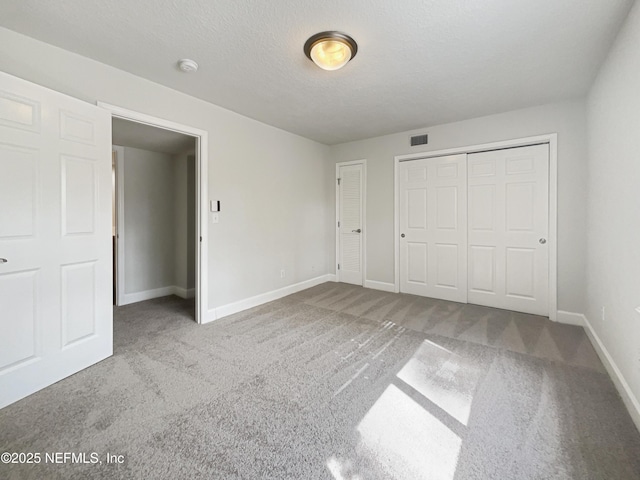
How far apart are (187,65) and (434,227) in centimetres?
362

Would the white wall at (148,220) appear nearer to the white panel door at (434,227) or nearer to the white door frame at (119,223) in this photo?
the white door frame at (119,223)

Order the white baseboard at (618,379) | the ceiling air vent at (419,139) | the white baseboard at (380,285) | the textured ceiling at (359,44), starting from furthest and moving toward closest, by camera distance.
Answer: the white baseboard at (380,285)
the ceiling air vent at (419,139)
the textured ceiling at (359,44)
the white baseboard at (618,379)

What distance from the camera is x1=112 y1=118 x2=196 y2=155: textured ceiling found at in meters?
3.17

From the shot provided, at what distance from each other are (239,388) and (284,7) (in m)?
2.56

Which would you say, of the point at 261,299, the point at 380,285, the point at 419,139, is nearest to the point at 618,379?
the point at 380,285

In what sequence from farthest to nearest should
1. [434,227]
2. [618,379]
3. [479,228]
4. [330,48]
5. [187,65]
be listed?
1. [434,227]
2. [479,228]
3. [187,65]
4. [330,48]
5. [618,379]

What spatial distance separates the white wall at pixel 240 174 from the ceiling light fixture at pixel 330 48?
1.61 meters

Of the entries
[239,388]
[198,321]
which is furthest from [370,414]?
[198,321]

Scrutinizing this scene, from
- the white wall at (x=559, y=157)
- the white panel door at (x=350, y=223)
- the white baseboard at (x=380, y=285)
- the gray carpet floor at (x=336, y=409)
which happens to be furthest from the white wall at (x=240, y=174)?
the white wall at (x=559, y=157)

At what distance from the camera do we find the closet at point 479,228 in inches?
135

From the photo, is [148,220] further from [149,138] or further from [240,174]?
[240,174]

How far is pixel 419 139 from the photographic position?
418 cm

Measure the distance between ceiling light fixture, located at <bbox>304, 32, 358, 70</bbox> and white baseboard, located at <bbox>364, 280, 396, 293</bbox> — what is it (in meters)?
3.37

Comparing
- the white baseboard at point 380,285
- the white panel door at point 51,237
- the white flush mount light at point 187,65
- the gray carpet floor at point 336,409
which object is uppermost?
the white flush mount light at point 187,65
